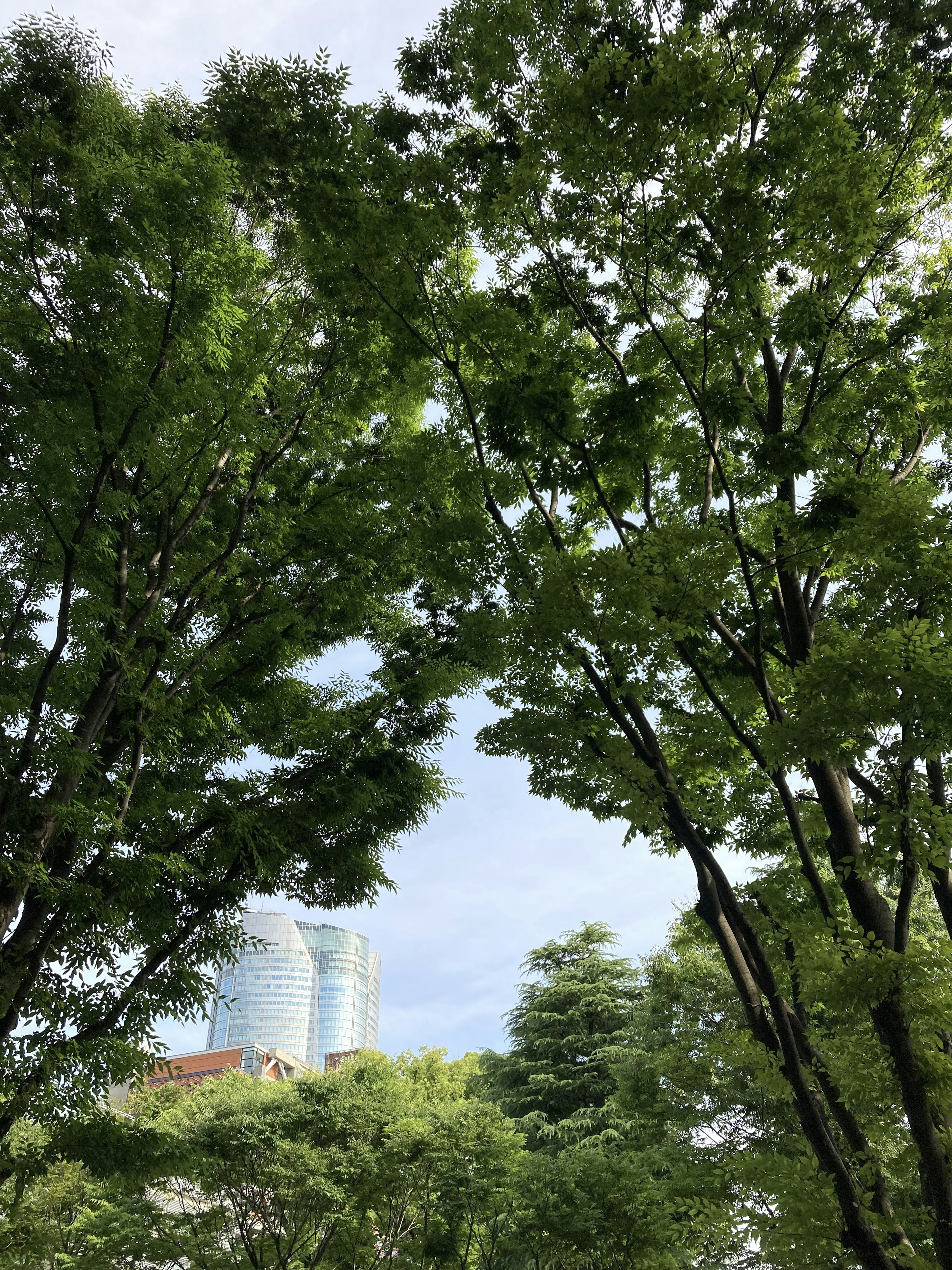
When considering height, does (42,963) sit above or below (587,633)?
below

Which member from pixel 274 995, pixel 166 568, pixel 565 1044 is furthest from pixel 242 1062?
pixel 274 995

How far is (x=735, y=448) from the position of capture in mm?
5969

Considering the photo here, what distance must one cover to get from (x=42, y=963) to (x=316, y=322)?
5980 mm

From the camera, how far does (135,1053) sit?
4641 millimetres

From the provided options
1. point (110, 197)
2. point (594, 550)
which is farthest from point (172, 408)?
point (594, 550)

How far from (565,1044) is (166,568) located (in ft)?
52.1

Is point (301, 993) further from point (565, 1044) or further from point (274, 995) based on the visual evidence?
point (565, 1044)

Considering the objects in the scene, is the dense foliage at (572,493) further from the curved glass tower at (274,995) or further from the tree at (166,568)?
the curved glass tower at (274,995)

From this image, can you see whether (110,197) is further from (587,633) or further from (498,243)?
(587,633)

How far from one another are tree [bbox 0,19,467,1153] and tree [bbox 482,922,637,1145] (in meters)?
11.6

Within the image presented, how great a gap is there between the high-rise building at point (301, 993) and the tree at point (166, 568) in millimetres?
89229

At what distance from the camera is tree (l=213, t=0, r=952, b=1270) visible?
3.72m

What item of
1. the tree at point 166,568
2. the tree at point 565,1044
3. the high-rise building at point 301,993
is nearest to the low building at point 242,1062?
the tree at point 565,1044

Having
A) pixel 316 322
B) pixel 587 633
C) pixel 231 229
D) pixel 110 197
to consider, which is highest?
pixel 231 229
